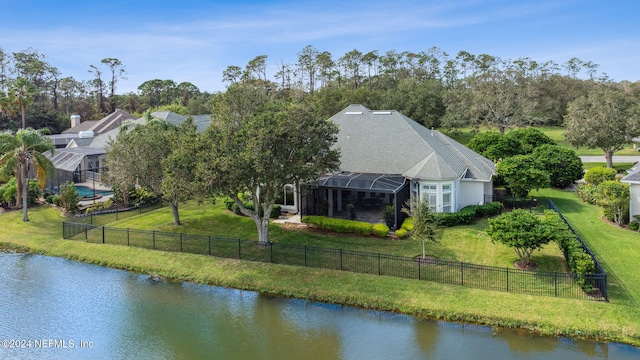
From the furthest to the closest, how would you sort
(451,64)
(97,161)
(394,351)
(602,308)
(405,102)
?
(451,64) < (405,102) < (97,161) < (602,308) < (394,351)

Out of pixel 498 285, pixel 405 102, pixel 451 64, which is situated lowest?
pixel 498 285

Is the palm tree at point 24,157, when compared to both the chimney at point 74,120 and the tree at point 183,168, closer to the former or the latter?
the tree at point 183,168

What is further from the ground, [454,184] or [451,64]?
[451,64]

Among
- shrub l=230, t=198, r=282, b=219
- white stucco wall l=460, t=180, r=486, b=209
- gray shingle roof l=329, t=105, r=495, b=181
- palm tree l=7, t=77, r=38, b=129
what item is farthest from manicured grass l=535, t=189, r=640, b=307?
palm tree l=7, t=77, r=38, b=129

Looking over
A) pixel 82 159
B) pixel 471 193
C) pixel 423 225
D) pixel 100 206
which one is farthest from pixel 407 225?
pixel 82 159

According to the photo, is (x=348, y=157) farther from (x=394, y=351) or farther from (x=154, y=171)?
(x=394, y=351)

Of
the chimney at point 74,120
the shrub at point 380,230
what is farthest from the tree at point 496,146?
the chimney at point 74,120

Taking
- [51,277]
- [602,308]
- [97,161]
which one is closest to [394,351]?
[602,308]
